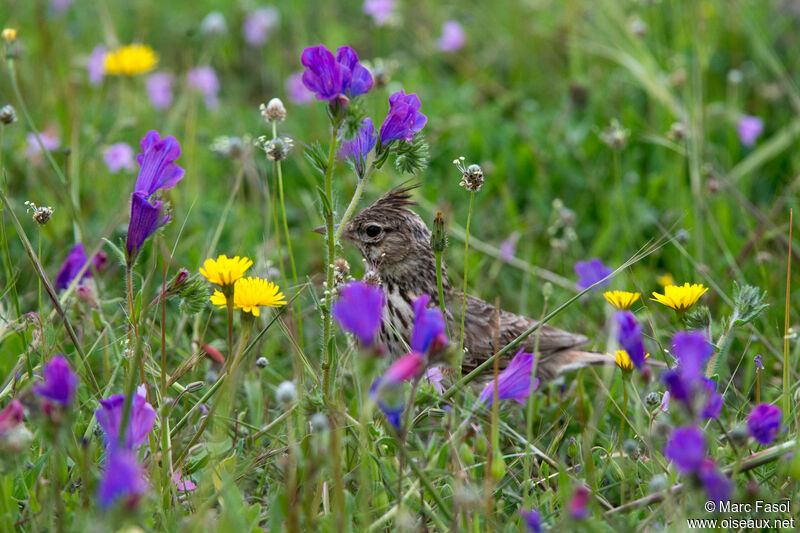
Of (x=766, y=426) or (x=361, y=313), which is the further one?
(x=766, y=426)

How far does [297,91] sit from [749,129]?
3.25 metres

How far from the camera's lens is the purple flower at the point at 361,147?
2838 millimetres

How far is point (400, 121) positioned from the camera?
2.68 metres

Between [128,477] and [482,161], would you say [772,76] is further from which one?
[128,477]

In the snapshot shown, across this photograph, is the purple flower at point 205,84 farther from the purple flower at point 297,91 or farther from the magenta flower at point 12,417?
the magenta flower at point 12,417

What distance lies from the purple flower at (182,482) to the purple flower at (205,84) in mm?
4067

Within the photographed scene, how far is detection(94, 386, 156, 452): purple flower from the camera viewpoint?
2354 millimetres

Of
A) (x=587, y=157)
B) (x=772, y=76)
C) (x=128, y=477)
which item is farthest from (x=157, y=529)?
(x=772, y=76)

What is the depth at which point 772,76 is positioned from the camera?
6715 mm

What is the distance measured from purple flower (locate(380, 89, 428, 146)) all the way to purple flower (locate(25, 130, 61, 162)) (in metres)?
3.29

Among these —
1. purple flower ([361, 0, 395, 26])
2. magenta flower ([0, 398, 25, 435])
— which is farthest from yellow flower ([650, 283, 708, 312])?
purple flower ([361, 0, 395, 26])

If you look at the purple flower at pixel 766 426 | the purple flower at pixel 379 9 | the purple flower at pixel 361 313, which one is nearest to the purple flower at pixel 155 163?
the purple flower at pixel 361 313

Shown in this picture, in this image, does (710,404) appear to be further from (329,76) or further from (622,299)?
(329,76)

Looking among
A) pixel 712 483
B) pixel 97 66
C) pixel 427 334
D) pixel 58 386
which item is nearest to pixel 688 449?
pixel 712 483
